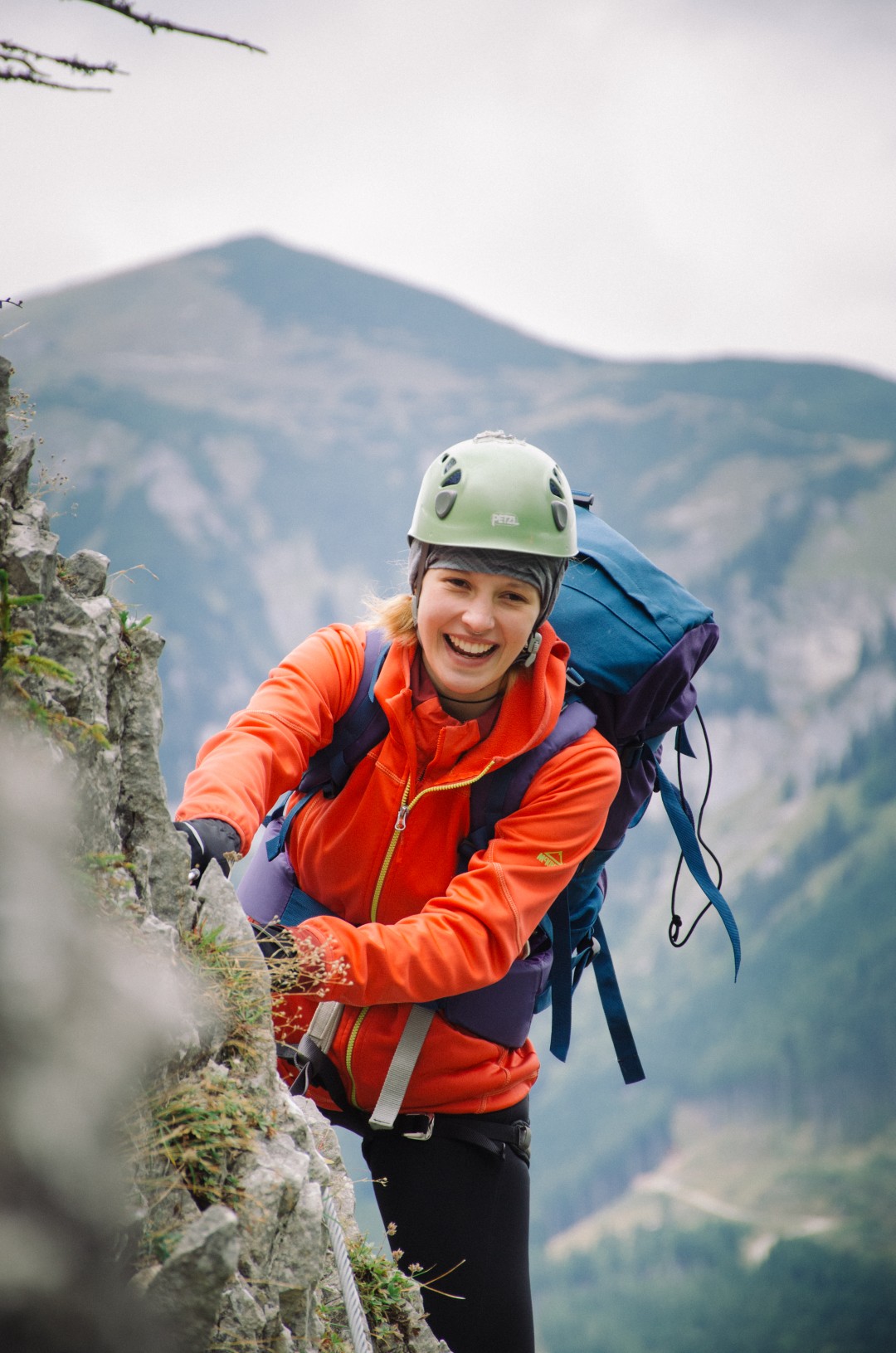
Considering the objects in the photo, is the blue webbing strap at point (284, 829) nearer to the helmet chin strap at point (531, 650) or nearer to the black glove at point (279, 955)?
the black glove at point (279, 955)

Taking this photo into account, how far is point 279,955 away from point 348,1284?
4.31 feet

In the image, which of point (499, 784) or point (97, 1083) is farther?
point (499, 784)

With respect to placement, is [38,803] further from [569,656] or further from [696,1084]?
[696,1084]

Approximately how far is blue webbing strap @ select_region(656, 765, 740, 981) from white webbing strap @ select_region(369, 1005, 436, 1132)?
74.9 inches

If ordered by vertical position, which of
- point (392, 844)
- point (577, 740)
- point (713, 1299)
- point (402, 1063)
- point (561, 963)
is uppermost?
point (577, 740)

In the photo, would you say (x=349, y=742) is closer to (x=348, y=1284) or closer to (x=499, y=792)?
(x=499, y=792)

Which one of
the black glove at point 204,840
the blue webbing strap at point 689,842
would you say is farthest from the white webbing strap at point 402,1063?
the blue webbing strap at point 689,842

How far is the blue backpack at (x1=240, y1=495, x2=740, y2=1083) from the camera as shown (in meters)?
4.61

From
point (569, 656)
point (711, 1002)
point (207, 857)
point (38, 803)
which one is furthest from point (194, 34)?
point (711, 1002)

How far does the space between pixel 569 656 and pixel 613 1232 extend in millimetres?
157022

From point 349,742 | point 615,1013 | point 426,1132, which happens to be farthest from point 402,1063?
point 615,1013

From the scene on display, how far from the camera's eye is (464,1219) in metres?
4.96

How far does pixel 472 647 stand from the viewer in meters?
4.65

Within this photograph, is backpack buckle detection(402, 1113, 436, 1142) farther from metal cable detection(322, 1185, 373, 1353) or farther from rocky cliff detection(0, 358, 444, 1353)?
rocky cliff detection(0, 358, 444, 1353)
